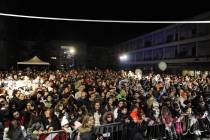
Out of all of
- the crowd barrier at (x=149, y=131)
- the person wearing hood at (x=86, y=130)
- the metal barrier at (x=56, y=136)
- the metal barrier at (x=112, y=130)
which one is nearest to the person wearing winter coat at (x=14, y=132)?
the crowd barrier at (x=149, y=131)

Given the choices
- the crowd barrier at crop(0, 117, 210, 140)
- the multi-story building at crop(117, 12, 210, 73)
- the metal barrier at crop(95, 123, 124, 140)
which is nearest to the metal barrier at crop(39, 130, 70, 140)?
the crowd barrier at crop(0, 117, 210, 140)

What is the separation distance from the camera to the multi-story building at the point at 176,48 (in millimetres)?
46781

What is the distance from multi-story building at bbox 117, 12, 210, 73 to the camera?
153 ft

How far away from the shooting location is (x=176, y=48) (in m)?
59.1

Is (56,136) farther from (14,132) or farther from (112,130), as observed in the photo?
(112,130)

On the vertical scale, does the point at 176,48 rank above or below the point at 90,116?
above

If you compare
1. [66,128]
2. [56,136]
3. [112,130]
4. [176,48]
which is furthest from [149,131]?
[176,48]

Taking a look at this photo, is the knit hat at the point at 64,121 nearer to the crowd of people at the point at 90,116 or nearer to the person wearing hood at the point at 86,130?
the crowd of people at the point at 90,116

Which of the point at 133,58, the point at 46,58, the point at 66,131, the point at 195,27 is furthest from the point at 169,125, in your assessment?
the point at 133,58

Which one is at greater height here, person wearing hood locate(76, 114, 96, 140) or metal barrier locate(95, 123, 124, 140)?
person wearing hood locate(76, 114, 96, 140)

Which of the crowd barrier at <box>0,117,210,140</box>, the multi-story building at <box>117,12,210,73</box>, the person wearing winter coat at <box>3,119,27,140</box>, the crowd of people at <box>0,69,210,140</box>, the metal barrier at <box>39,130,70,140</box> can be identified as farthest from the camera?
the multi-story building at <box>117,12,210,73</box>

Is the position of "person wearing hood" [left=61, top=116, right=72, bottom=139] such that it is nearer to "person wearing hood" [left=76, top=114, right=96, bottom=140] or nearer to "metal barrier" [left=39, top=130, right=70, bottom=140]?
"metal barrier" [left=39, top=130, right=70, bottom=140]

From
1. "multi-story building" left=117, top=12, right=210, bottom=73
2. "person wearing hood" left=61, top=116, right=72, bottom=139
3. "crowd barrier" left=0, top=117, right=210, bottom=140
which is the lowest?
"crowd barrier" left=0, top=117, right=210, bottom=140

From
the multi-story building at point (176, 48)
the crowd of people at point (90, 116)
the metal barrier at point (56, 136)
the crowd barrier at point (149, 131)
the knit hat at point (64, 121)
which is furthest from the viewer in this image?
the multi-story building at point (176, 48)
